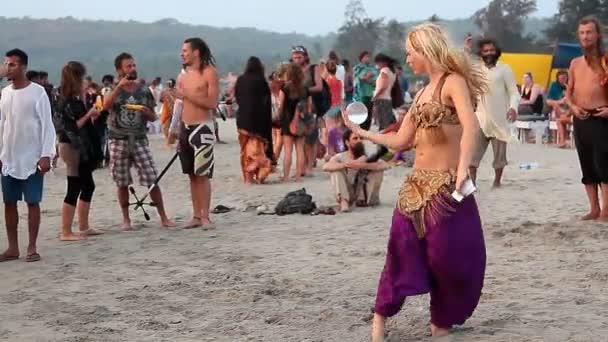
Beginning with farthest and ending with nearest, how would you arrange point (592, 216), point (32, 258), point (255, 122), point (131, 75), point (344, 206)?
1. point (255, 122)
2. point (344, 206)
3. point (131, 75)
4. point (592, 216)
5. point (32, 258)

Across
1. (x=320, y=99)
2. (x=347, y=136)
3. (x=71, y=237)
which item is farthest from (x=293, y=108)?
(x=71, y=237)

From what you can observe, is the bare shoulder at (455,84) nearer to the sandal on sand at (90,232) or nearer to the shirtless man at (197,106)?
the shirtless man at (197,106)

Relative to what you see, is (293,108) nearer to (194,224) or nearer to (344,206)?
(344,206)

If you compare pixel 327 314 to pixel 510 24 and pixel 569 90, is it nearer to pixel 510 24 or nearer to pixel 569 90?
pixel 569 90

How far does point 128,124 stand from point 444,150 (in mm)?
4733

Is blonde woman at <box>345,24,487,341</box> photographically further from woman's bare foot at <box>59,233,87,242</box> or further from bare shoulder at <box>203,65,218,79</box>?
woman's bare foot at <box>59,233,87,242</box>

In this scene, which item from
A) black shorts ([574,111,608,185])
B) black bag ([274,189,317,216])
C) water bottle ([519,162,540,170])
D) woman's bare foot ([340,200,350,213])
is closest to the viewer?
black shorts ([574,111,608,185])

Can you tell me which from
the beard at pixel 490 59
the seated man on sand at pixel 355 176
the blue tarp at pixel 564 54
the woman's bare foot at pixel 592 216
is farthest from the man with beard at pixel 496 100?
the blue tarp at pixel 564 54

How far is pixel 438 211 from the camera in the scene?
17.2 ft

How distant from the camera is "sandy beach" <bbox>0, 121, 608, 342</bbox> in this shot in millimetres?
5805

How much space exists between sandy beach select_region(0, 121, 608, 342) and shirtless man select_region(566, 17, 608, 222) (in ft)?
1.43

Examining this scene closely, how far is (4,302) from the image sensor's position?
6.75 m

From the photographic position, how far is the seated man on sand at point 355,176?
1079 centimetres

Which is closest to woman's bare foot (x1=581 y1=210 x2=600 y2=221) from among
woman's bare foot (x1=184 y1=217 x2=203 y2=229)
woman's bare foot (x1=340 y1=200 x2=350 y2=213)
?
woman's bare foot (x1=340 y1=200 x2=350 y2=213)
